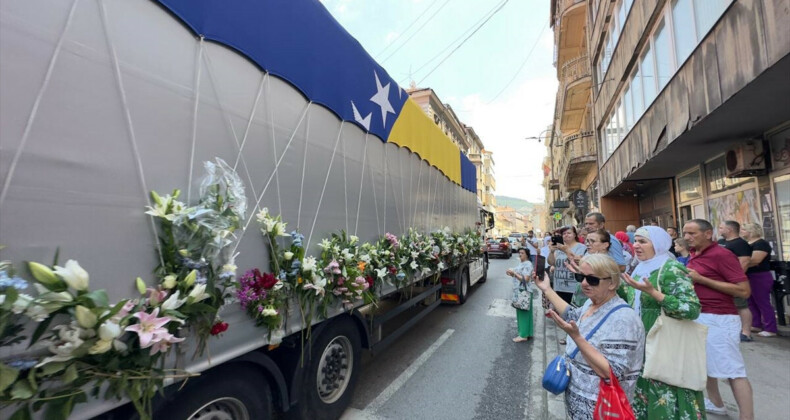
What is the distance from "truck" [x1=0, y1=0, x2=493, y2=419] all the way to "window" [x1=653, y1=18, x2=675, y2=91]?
6.61 meters

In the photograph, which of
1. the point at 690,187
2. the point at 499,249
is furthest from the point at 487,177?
the point at 690,187

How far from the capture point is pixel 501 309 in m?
8.12

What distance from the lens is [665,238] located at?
290 cm

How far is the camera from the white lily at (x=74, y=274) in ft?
4.39

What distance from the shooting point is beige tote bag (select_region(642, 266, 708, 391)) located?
7.66 feet

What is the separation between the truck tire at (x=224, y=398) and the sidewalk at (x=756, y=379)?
2605 mm

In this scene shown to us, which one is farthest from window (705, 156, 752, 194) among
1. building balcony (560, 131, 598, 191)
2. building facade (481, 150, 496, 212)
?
building facade (481, 150, 496, 212)

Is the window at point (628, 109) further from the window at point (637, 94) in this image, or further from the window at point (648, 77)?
the window at point (648, 77)

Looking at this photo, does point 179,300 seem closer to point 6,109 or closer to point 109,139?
point 109,139

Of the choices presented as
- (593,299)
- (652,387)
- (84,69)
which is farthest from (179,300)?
(652,387)

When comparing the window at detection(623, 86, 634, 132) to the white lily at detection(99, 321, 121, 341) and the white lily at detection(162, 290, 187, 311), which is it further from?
the white lily at detection(99, 321, 121, 341)

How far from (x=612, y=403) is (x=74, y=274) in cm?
253

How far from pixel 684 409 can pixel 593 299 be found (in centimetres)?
101

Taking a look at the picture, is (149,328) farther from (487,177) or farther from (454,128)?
(487,177)
